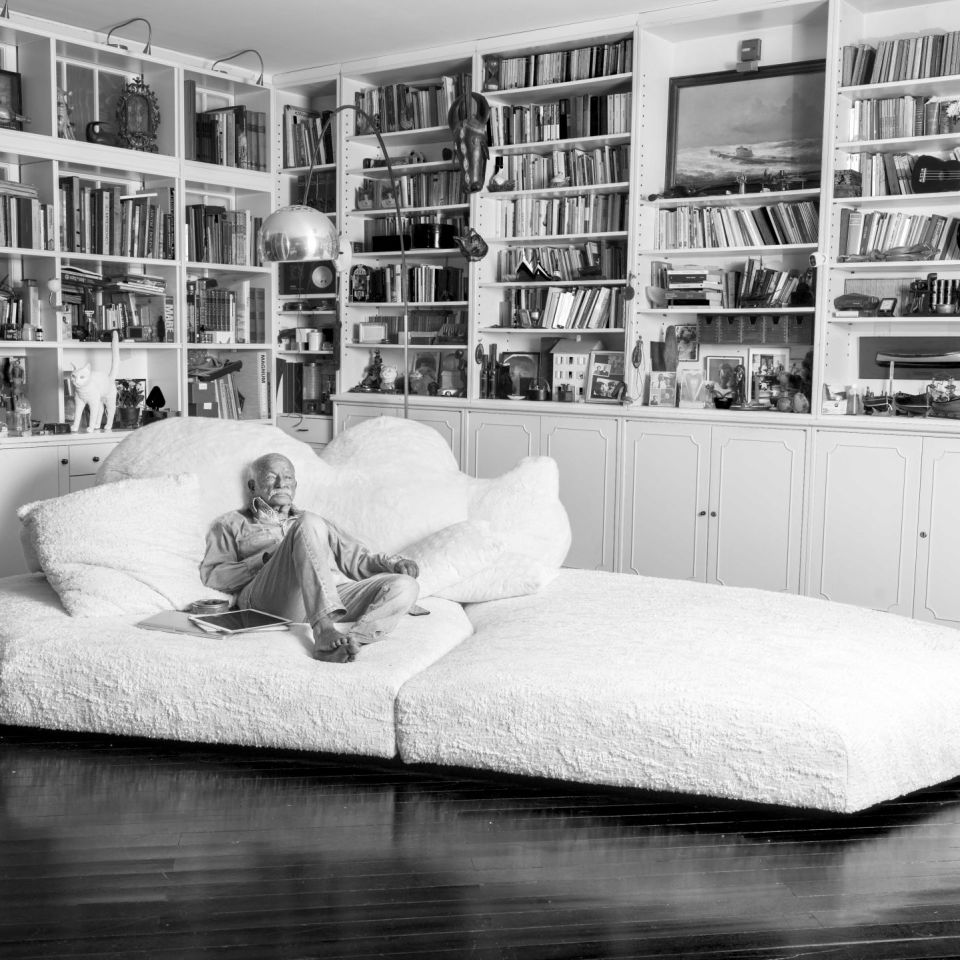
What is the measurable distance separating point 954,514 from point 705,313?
1.50 m

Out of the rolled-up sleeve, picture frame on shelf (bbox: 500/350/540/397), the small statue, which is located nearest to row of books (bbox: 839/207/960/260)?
picture frame on shelf (bbox: 500/350/540/397)

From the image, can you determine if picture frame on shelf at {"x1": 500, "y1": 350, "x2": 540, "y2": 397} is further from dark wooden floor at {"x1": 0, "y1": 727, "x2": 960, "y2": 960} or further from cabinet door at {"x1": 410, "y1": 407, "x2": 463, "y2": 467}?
dark wooden floor at {"x1": 0, "y1": 727, "x2": 960, "y2": 960}

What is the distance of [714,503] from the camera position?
17.1 feet

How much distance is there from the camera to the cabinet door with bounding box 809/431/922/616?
4.77 metres

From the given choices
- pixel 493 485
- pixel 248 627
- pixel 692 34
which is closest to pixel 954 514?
pixel 493 485

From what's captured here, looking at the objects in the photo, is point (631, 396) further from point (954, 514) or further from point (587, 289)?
point (954, 514)

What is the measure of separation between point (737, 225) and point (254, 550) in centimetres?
285

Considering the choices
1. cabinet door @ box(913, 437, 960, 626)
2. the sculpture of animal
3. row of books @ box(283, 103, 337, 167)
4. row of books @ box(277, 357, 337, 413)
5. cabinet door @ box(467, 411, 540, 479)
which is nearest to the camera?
cabinet door @ box(913, 437, 960, 626)

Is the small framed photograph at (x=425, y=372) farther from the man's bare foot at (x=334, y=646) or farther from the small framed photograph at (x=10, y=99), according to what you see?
the man's bare foot at (x=334, y=646)

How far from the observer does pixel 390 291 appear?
631 cm

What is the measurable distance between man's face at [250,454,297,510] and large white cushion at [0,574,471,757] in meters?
0.65

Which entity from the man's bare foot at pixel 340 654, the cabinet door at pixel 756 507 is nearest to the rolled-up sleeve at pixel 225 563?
the man's bare foot at pixel 340 654

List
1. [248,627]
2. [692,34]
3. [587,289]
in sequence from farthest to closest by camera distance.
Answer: [587,289]
[692,34]
[248,627]

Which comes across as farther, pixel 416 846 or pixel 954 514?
pixel 954 514
